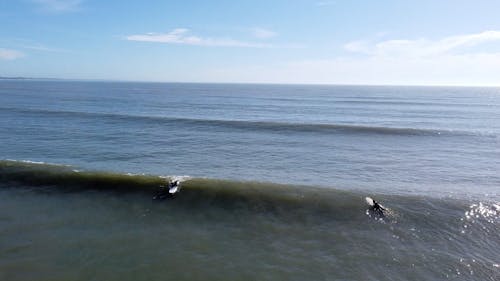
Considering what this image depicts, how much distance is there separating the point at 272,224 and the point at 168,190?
7895 mm

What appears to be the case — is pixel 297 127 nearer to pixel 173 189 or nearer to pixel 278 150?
pixel 278 150

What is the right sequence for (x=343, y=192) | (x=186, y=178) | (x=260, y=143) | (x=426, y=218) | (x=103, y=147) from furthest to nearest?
(x=260, y=143)
(x=103, y=147)
(x=186, y=178)
(x=343, y=192)
(x=426, y=218)

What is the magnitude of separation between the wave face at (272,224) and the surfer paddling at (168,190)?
0.44 m

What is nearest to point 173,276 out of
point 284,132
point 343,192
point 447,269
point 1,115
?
point 447,269

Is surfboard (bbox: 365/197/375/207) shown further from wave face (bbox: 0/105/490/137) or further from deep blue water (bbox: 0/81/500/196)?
wave face (bbox: 0/105/490/137)

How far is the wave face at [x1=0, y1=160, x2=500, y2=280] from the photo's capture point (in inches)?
611

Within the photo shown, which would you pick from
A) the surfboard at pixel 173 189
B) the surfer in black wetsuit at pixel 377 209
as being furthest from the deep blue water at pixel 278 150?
the surfboard at pixel 173 189

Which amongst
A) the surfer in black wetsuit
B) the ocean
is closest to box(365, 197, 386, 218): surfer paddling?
the surfer in black wetsuit

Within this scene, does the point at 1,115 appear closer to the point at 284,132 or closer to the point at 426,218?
the point at 284,132

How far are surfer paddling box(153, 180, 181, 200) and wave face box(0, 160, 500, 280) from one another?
1.45 feet

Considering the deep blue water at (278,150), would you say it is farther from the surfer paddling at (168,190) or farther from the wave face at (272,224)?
the surfer paddling at (168,190)

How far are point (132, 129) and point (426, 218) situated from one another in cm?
4047

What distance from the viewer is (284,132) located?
50.7 meters

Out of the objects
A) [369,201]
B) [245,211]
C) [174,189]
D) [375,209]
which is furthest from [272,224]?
[174,189]
